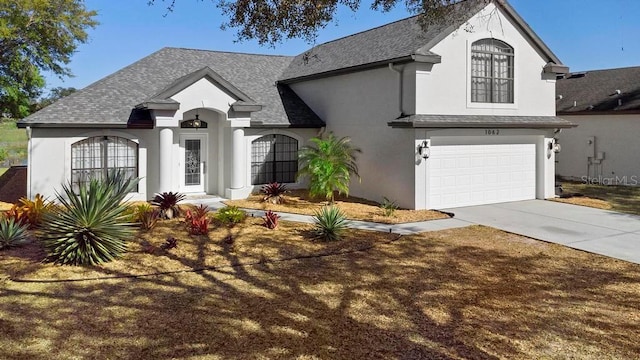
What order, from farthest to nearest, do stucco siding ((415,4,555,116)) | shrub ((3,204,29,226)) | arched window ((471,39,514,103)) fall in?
1. arched window ((471,39,514,103))
2. stucco siding ((415,4,555,116))
3. shrub ((3,204,29,226))

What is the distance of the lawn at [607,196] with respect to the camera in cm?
1736

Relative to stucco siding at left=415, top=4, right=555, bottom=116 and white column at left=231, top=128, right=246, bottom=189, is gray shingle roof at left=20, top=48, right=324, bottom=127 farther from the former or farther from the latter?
stucco siding at left=415, top=4, right=555, bottom=116

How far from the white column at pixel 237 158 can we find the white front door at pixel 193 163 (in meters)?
1.60


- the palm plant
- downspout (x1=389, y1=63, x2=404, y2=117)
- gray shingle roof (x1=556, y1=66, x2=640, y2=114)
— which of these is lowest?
the palm plant

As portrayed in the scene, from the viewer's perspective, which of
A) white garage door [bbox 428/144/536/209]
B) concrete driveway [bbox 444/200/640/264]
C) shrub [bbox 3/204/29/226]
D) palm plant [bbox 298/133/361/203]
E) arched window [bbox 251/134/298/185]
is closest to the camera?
concrete driveway [bbox 444/200/640/264]

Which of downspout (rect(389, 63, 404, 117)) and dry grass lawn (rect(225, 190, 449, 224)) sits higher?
downspout (rect(389, 63, 404, 117))

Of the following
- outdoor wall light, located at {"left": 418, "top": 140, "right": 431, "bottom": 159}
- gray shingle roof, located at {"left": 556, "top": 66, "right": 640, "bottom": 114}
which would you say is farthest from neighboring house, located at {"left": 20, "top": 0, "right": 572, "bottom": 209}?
gray shingle roof, located at {"left": 556, "top": 66, "right": 640, "bottom": 114}

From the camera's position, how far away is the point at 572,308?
24.3ft

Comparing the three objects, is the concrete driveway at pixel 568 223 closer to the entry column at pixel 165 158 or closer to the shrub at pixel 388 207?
the shrub at pixel 388 207

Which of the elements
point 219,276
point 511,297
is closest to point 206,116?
point 219,276

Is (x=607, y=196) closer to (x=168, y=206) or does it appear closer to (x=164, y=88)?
(x=168, y=206)

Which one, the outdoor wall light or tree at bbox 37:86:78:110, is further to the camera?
tree at bbox 37:86:78:110

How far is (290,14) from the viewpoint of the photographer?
33.6 ft

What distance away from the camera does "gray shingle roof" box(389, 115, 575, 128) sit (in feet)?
50.0
